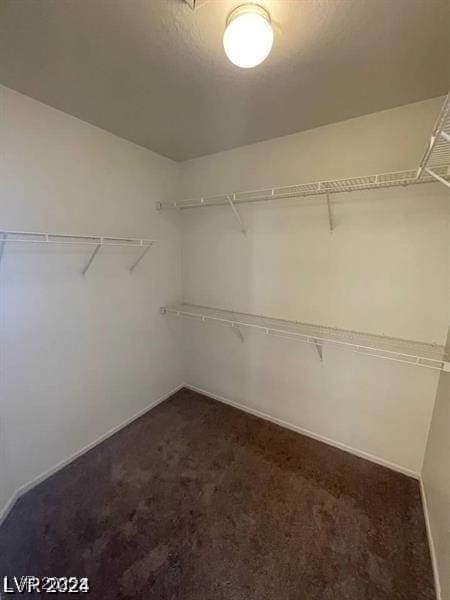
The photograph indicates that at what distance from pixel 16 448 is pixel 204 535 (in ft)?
4.07

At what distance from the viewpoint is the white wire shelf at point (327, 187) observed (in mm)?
1452

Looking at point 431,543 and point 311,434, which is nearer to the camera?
point 431,543

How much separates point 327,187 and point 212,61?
958mm

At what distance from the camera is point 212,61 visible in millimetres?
1229

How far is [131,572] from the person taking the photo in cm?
127

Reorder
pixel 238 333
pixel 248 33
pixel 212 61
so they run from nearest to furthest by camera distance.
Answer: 1. pixel 248 33
2. pixel 212 61
3. pixel 238 333

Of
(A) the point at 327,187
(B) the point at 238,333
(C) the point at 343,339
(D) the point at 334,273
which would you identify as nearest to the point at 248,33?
(A) the point at 327,187

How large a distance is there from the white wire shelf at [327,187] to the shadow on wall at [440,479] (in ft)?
3.11

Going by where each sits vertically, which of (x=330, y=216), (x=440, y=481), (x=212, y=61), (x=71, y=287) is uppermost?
(x=212, y=61)

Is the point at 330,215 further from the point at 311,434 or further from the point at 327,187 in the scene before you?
the point at 311,434

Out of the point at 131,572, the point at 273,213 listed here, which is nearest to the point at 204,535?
the point at 131,572

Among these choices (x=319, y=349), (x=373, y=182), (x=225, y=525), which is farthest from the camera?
(x=319, y=349)

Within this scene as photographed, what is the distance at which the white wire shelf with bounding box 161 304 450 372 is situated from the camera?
4.95 feet

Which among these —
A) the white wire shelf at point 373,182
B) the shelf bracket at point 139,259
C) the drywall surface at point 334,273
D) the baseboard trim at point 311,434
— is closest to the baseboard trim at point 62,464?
the baseboard trim at point 311,434
